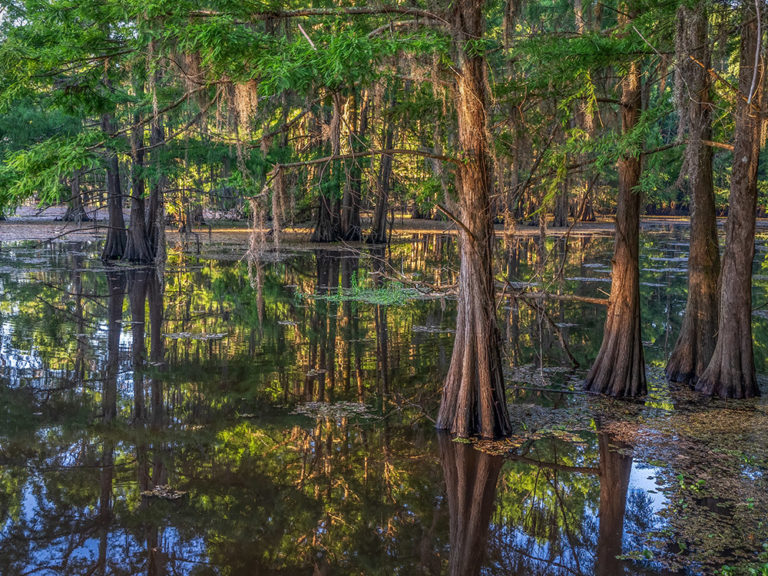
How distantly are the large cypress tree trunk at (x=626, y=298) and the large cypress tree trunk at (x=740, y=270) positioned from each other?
1.09 m

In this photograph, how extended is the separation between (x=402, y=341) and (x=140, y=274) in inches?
423

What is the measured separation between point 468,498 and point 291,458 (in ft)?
6.53

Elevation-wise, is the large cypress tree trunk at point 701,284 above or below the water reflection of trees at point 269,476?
above

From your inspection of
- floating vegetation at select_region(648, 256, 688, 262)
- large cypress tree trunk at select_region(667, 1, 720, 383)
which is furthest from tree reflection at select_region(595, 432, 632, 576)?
floating vegetation at select_region(648, 256, 688, 262)

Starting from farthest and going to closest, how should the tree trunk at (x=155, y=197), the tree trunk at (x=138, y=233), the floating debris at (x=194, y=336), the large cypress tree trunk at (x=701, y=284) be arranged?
the tree trunk at (x=138, y=233) → the tree trunk at (x=155, y=197) → the floating debris at (x=194, y=336) → the large cypress tree trunk at (x=701, y=284)

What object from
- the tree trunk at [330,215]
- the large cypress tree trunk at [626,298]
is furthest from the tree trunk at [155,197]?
the large cypress tree trunk at [626,298]

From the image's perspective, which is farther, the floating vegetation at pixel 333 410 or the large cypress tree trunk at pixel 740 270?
the large cypress tree trunk at pixel 740 270

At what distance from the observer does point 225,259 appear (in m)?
27.6

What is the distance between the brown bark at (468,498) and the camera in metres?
6.08

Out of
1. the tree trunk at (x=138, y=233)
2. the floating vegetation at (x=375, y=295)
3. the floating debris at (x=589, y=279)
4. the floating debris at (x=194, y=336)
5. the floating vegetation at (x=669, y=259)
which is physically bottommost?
the floating debris at (x=194, y=336)

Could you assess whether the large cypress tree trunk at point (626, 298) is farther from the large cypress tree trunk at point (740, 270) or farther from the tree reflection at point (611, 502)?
the tree reflection at point (611, 502)

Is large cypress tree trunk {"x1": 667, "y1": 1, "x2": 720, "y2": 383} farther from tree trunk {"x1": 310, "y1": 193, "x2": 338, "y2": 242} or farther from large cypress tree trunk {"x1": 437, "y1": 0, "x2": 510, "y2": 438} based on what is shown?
tree trunk {"x1": 310, "y1": 193, "x2": 338, "y2": 242}

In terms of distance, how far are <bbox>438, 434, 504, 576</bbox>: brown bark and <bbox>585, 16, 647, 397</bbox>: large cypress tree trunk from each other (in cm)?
315

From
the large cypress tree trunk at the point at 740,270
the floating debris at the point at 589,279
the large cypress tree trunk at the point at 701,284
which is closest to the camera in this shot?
the large cypress tree trunk at the point at 740,270
